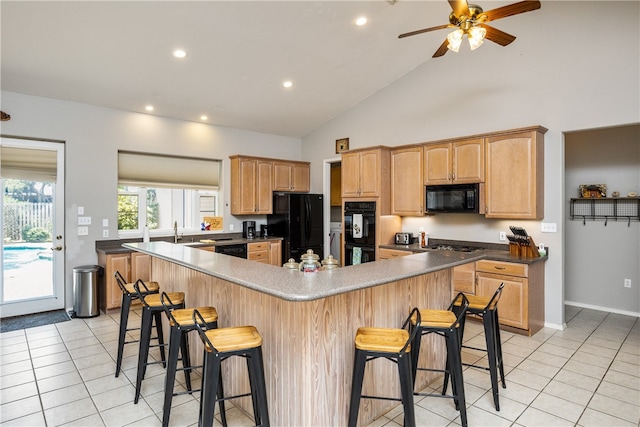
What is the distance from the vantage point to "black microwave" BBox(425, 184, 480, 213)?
4.50 m

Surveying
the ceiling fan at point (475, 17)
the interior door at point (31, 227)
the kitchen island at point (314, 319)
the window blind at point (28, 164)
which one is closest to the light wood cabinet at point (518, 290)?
the kitchen island at point (314, 319)

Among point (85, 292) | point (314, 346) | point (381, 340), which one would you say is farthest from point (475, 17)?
point (85, 292)

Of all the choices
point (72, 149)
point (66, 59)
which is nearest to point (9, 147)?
point (72, 149)

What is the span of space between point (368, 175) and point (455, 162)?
1.31 meters

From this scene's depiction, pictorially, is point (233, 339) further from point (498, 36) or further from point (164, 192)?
point (164, 192)

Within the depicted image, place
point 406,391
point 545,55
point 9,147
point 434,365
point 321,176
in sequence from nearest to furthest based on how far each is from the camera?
1. point 406,391
2. point 434,365
3. point 545,55
4. point 9,147
5. point 321,176

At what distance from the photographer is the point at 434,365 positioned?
286 centimetres

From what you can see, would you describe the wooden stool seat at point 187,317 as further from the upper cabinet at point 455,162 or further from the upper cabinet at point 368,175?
the upper cabinet at point 455,162

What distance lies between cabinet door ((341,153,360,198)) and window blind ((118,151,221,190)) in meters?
2.22

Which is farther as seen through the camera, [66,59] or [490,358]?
[66,59]

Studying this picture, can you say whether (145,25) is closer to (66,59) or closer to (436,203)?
(66,59)

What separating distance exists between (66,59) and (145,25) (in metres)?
1.09

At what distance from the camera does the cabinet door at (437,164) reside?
4773mm

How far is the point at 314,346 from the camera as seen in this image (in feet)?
6.44
